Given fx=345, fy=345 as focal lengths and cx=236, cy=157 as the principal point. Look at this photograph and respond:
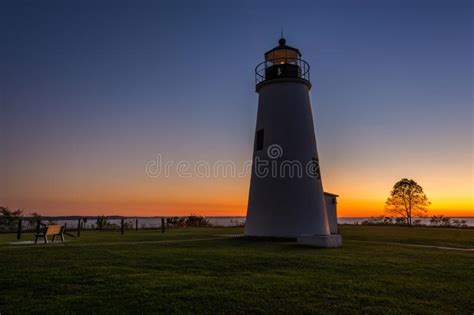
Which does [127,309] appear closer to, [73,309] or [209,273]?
[73,309]

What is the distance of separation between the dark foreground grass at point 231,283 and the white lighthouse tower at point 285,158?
5.70 m

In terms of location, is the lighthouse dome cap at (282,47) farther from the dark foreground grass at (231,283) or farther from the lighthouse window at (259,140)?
the dark foreground grass at (231,283)

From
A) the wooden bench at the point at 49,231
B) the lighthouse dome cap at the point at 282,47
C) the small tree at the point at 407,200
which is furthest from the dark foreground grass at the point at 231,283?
the small tree at the point at 407,200

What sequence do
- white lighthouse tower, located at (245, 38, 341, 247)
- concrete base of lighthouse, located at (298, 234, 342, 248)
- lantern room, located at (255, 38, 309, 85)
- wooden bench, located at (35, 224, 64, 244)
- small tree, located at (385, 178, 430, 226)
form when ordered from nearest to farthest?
concrete base of lighthouse, located at (298, 234, 342, 248) < wooden bench, located at (35, 224, 64, 244) < white lighthouse tower, located at (245, 38, 341, 247) < lantern room, located at (255, 38, 309, 85) < small tree, located at (385, 178, 430, 226)

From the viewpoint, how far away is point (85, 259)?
825 cm

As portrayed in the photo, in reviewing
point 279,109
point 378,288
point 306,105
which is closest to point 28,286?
point 378,288

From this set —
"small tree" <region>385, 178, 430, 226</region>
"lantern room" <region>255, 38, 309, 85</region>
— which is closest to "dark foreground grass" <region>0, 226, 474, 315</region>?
"lantern room" <region>255, 38, 309, 85</region>

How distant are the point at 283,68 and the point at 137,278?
1226 cm

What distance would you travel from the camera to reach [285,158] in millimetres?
15320

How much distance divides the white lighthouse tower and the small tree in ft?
85.0

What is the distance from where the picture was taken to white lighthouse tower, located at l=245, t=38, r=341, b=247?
48.6 feet

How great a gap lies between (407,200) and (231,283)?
36.6 m

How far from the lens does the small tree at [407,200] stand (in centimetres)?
3691

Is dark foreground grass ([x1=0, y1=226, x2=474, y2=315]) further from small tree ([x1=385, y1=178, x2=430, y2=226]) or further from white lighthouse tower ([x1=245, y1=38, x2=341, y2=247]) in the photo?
small tree ([x1=385, y1=178, x2=430, y2=226])
